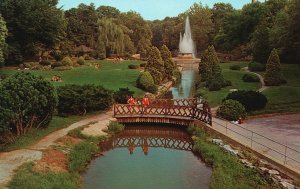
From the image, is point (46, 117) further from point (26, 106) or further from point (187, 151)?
point (187, 151)

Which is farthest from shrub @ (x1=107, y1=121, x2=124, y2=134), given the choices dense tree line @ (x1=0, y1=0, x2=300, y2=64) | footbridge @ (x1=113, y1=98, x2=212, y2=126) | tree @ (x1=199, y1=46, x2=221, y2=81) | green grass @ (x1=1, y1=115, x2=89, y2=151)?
dense tree line @ (x1=0, y1=0, x2=300, y2=64)

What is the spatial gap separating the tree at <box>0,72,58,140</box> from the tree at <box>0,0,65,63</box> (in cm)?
4072

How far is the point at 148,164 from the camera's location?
22625 mm

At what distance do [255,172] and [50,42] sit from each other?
58543 mm

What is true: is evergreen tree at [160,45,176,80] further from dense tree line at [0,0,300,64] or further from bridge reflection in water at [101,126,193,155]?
bridge reflection in water at [101,126,193,155]

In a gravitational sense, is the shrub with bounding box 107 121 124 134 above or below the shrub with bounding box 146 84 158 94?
below

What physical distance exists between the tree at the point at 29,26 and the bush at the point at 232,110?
42927mm

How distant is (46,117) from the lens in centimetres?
2519

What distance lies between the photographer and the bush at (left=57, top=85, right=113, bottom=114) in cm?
3058

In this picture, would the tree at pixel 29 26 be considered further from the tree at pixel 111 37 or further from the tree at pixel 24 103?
the tree at pixel 24 103

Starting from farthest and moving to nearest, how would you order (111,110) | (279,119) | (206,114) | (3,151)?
(111,110) < (279,119) < (206,114) < (3,151)

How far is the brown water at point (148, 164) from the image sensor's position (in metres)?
19.2

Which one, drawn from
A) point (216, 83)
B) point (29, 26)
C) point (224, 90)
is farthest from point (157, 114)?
point (29, 26)

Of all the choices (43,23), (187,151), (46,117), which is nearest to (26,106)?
(46,117)
